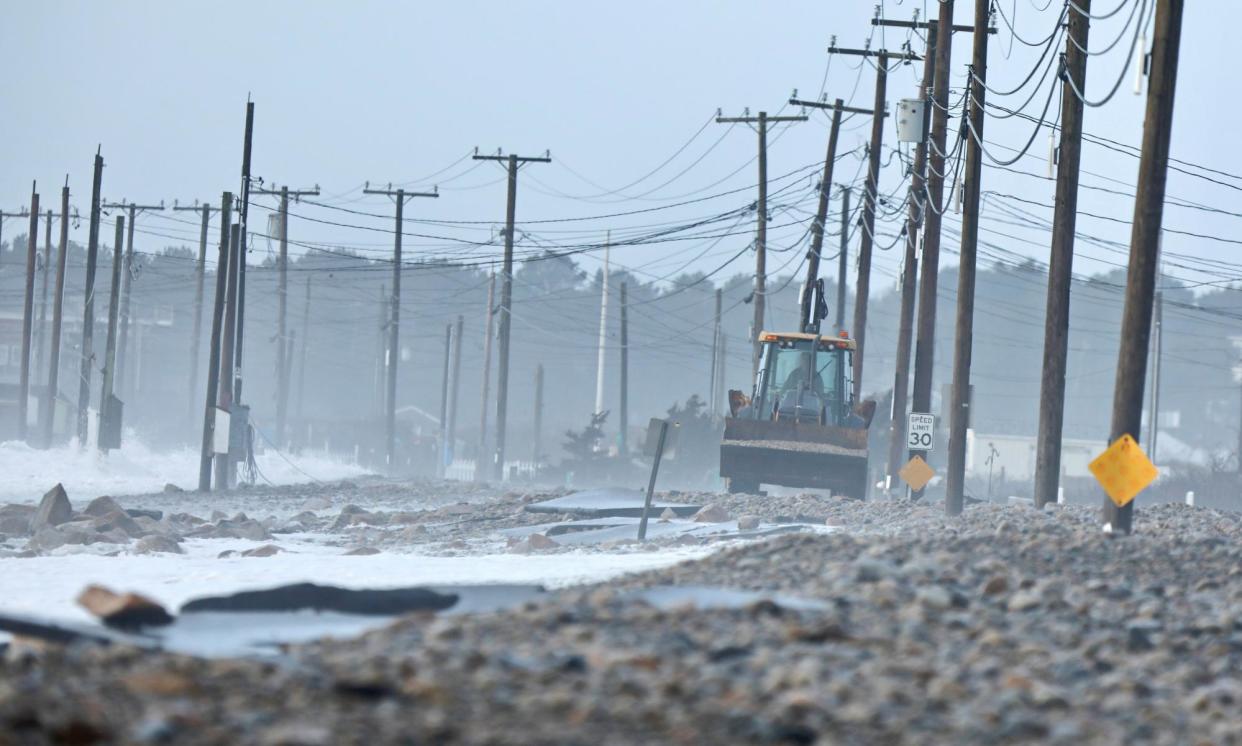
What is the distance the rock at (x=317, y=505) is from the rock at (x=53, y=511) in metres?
8.79

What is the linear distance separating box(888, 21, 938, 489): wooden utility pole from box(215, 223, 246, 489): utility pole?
52.3 feet

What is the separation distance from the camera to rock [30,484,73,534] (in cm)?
2545

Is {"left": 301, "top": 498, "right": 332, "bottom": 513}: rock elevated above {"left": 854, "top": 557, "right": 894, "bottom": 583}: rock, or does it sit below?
below

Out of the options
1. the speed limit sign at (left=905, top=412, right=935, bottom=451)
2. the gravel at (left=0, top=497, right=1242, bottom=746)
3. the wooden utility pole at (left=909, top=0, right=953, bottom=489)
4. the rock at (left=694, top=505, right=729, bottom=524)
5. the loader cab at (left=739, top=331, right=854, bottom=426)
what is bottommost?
the rock at (left=694, top=505, right=729, bottom=524)

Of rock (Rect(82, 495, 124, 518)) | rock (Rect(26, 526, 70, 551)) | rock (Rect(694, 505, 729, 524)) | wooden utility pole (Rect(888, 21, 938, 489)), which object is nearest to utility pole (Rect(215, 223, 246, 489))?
rock (Rect(82, 495, 124, 518))

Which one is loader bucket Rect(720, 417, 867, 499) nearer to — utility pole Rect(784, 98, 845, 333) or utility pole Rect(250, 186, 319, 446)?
utility pole Rect(784, 98, 845, 333)

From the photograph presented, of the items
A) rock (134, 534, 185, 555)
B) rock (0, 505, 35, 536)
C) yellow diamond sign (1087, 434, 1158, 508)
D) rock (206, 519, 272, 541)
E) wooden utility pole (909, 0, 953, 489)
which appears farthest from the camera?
wooden utility pole (909, 0, 953, 489)

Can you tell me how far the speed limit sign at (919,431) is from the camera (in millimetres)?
31219

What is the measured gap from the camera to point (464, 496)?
134ft

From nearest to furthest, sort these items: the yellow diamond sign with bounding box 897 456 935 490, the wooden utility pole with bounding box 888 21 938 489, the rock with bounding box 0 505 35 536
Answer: the rock with bounding box 0 505 35 536, the yellow diamond sign with bounding box 897 456 935 490, the wooden utility pole with bounding box 888 21 938 489

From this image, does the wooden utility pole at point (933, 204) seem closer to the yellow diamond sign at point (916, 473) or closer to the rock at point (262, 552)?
the yellow diamond sign at point (916, 473)

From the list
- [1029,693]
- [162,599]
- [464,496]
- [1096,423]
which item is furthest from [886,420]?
[1096,423]

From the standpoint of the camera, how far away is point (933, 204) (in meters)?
32.9

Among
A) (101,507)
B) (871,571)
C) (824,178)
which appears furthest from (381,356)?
(871,571)
